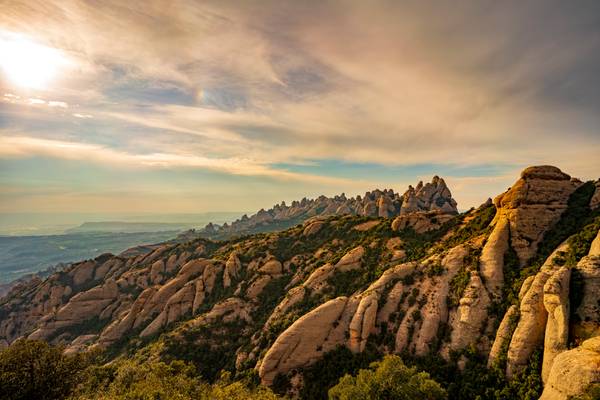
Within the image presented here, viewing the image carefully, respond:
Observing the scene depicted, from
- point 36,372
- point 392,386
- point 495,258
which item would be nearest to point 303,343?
point 392,386

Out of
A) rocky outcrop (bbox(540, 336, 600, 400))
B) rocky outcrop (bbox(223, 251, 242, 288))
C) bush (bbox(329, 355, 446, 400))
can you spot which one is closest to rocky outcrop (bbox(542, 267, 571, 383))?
rocky outcrop (bbox(540, 336, 600, 400))

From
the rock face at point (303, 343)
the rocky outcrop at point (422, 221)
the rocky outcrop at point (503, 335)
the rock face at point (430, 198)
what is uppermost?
the rock face at point (430, 198)

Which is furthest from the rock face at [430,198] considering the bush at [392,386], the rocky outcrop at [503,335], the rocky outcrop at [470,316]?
the bush at [392,386]

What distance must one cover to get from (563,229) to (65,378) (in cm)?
9431

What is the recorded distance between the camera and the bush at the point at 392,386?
3928 centimetres

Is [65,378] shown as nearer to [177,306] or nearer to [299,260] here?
[177,306]

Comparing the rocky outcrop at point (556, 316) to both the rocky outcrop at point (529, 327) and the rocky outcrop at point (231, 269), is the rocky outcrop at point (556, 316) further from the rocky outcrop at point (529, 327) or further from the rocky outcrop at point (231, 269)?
the rocky outcrop at point (231, 269)

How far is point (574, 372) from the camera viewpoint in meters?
30.2

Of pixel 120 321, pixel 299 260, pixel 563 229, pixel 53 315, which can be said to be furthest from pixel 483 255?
pixel 53 315

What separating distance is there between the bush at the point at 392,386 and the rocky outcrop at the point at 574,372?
12.9 m

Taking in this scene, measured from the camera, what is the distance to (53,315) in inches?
4449

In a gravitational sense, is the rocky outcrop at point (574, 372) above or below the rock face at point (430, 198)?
below

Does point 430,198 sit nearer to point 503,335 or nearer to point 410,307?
point 410,307

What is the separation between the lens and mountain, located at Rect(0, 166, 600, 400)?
133 feet
